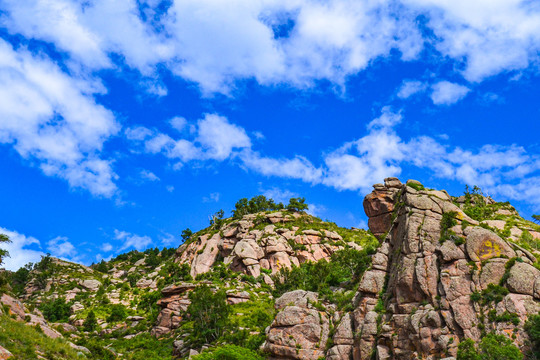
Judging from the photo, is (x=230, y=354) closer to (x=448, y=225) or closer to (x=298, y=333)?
(x=298, y=333)

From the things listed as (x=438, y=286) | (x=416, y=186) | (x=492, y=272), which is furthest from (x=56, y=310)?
(x=492, y=272)

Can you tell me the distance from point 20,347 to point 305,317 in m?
41.4

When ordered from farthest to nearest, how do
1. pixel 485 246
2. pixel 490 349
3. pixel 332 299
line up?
1. pixel 332 299
2. pixel 485 246
3. pixel 490 349

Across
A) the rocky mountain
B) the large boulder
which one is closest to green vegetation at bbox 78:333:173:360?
the rocky mountain

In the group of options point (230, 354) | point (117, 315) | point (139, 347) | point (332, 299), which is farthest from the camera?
point (117, 315)

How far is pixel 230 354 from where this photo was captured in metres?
59.0

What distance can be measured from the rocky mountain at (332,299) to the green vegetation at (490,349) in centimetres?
13

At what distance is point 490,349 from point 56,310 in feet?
324

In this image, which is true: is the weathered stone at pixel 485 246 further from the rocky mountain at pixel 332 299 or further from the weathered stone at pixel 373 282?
the weathered stone at pixel 373 282

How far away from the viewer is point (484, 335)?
155 ft

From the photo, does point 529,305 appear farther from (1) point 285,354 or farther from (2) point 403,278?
(1) point 285,354

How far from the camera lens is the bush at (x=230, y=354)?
193 ft

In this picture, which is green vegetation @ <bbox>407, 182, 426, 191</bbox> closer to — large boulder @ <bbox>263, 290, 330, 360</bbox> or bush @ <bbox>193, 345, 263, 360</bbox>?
large boulder @ <bbox>263, 290, 330, 360</bbox>

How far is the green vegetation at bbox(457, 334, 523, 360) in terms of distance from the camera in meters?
42.1
